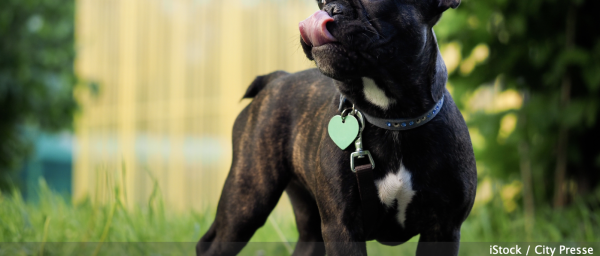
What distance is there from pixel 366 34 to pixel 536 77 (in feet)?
10.6

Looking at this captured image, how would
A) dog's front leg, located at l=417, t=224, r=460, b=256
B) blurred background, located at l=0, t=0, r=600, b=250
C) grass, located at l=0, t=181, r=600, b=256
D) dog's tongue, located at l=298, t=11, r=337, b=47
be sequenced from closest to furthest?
dog's tongue, located at l=298, t=11, r=337, b=47 < dog's front leg, located at l=417, t=224, r=460, b=256 < grass, located at l=0, t=181, r=600, b=256 < blurred background, located at l=0, t=0, r=600, b=250

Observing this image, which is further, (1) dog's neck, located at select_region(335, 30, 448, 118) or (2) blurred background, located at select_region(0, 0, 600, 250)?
(2) blurred background, located at select_region(0, 0, 600, 250)

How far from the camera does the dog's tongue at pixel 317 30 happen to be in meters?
1.69

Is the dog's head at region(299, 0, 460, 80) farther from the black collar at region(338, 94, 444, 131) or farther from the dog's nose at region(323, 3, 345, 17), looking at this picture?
the black collar at region(338, 94, 444, 131)

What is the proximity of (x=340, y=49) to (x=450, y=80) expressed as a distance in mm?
3044

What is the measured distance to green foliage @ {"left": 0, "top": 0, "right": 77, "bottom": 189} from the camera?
6.92 meters

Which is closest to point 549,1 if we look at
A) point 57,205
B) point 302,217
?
point 302,217

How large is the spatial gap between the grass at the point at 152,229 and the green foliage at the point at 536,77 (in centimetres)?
35

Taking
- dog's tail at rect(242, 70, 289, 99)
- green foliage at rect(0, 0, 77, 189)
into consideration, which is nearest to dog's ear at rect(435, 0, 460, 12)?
dog's tail at rect(242, 70, 289, 99)

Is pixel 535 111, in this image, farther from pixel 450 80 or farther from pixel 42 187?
pixel 42 187

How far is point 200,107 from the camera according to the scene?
9.11 m

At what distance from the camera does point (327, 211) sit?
6.41 ft

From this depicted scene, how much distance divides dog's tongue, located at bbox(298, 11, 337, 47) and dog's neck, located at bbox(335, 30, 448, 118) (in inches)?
9.7

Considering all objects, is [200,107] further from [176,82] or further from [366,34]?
[366,34]
